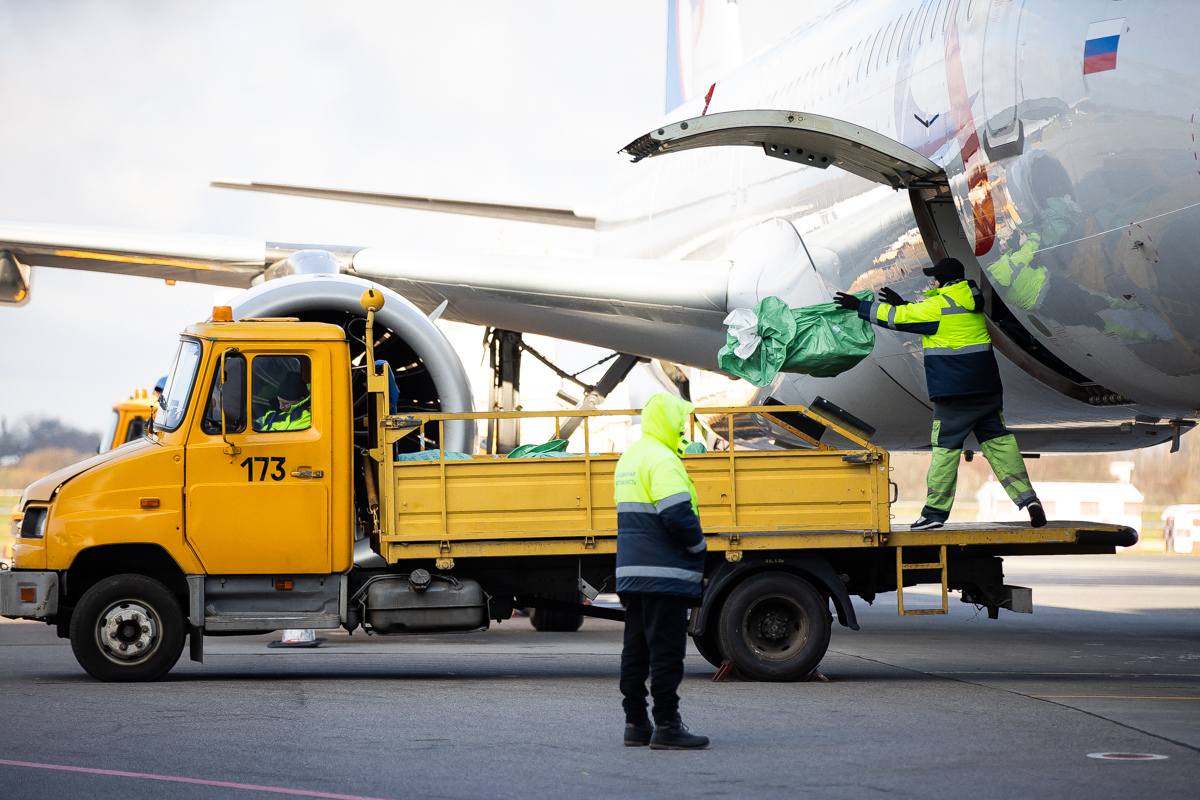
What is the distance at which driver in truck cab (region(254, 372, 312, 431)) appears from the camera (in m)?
7.93

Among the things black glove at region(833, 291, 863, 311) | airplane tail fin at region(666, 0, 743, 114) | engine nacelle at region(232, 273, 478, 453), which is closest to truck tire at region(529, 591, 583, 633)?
engine nacelle at region(232, 273, 478, 453)

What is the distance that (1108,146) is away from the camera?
6340mm

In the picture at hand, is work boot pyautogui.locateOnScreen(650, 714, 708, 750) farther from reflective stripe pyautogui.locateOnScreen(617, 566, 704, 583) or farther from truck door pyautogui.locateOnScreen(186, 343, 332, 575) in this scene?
truck door pyautogui.locateOnScreen(186, 343, 332, 575)

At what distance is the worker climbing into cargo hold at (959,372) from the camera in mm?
7766

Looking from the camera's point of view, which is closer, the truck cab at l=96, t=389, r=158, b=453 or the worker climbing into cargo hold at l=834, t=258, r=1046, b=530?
the worker climbing into cargo hold at l=834, t=258, r=1046, b=530

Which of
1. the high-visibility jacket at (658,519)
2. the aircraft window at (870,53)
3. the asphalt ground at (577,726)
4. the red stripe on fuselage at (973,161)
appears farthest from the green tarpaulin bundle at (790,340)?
the high-visibility jacket at (658,519)

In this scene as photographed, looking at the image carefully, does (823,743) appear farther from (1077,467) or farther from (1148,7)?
(1077,467)

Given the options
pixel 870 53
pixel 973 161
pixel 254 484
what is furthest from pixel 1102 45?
pixel 254 484

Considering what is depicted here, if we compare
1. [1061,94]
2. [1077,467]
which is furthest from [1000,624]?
[1077,467]

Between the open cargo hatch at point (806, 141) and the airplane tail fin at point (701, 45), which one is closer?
the open cargo hatch at point (806, 141)

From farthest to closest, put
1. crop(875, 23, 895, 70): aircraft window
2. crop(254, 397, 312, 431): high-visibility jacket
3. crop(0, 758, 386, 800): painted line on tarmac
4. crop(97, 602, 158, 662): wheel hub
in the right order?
crop(875, 23, 895, 70): aircraft window
crop(254, 397, 312, 431): high-visibility jacket
crop(97, 602, 158, 662): wheel hub
crop(0, 758, 386, 800): painted line on tarmac

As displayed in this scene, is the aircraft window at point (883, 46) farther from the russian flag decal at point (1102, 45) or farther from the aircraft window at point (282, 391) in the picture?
the aircraft window at point (282, 391)

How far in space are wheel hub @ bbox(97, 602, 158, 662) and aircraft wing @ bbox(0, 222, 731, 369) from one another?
14.2 feet

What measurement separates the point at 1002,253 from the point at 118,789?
5166mm
